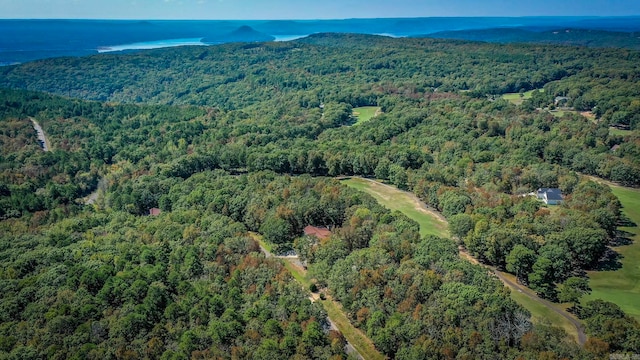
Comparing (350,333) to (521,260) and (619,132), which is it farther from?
(619,132)

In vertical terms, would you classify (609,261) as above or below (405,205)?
above

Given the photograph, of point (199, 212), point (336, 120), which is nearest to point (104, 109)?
point (336, 120)

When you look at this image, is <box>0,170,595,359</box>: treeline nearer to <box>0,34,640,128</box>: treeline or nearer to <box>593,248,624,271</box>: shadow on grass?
<box>593,248,624,271</box>: shadow on grass

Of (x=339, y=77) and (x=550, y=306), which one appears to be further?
(x=339, y=77)

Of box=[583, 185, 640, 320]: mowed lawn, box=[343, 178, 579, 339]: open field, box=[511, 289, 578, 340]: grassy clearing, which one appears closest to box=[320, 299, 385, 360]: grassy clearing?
box=[511, 289, 578, 340]: grassy clearing

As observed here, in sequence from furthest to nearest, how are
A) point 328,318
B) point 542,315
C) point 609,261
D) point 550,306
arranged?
point 609,261
point 550,306
point 328,318
point 542,315

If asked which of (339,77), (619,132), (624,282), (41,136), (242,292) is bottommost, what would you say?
(624,282)

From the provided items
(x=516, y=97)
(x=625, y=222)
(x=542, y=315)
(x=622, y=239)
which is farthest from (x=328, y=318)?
(x=516, y=97)
